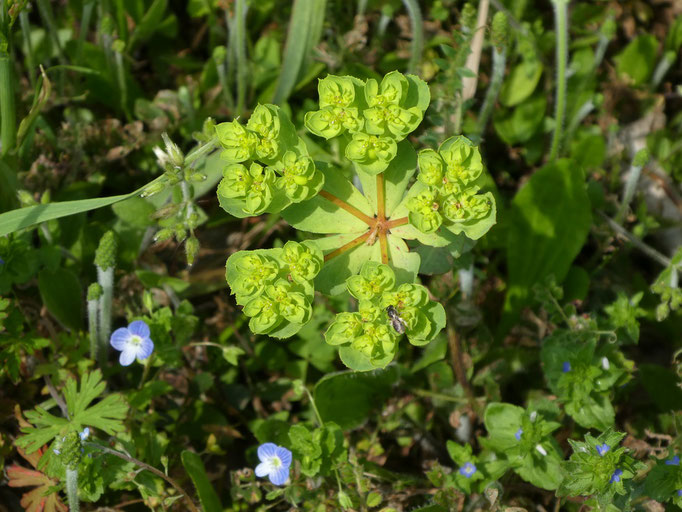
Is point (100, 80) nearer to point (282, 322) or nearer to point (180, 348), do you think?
point (180, 348)

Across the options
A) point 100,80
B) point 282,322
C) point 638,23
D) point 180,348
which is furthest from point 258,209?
point 638,23

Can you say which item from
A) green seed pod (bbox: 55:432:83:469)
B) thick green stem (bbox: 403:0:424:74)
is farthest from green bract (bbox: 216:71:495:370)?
thick green stem (bbox: 403:0:424:74)

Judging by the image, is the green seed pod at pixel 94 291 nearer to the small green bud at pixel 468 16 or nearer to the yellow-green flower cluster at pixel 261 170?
the yellow-green flower cluster at pixel 261 170

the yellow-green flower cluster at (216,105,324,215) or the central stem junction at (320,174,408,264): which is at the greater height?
the yellow-green flower cluster at (216,105,324,215)

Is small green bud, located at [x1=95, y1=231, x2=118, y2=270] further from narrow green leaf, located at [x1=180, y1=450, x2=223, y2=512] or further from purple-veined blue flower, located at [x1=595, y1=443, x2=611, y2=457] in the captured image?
purple-veined blue flower, located at [x1=595, y1=443, x2=611, y2=457]

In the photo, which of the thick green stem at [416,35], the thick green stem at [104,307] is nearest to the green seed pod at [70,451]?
the thick green stem at [104,307]
